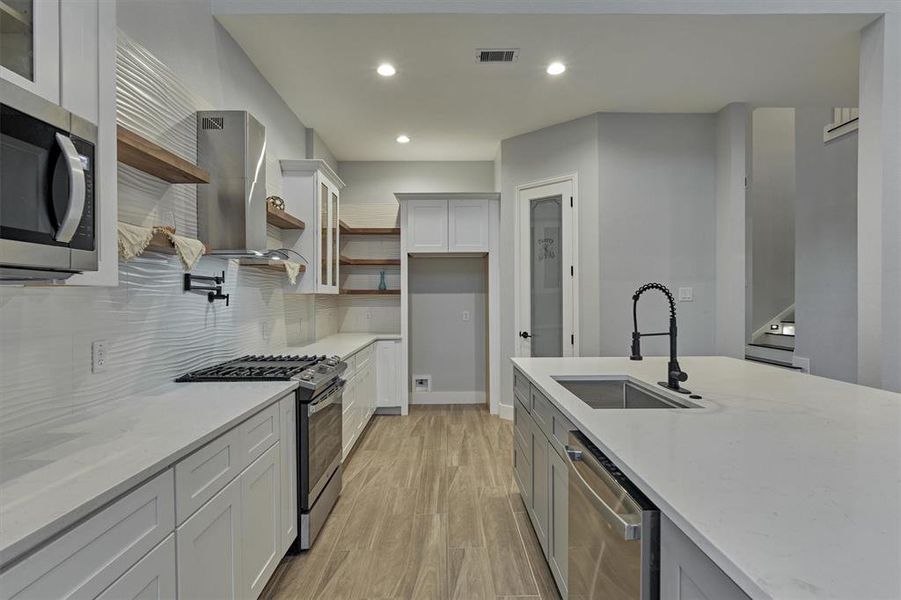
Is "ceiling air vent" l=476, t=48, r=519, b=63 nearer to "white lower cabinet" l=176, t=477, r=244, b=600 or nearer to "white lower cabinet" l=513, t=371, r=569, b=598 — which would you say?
"white lower cabinet" l=513, t=371, r=569, b=598

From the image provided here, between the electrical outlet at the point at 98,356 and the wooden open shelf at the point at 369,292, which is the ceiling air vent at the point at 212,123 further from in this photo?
the wooden open shelf at the point at 369,292

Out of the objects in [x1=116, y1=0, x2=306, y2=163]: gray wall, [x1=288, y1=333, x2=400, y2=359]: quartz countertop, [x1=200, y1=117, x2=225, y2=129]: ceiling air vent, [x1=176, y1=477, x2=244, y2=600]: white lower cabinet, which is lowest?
[x1=176, y1=477, x2=244, y2=600]: white lower cabinet

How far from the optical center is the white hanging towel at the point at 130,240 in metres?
1.56

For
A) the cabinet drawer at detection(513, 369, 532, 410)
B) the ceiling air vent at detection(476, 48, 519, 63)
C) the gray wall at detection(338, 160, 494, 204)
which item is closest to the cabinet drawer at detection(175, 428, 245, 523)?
the cabinet drawer at detection(513, 369, 532, 410)

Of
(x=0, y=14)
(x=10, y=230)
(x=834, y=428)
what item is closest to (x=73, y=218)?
(x=10, y=230)

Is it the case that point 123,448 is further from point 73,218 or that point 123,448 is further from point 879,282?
point 879,282

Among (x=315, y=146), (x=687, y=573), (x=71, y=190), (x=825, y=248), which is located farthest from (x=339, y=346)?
(x=825, y=248)

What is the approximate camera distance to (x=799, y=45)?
290 cm

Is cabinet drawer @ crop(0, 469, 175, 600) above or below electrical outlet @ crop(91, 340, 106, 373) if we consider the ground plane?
below

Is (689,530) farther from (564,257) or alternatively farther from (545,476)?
(564,257)

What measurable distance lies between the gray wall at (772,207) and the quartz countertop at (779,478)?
5379 millimetres

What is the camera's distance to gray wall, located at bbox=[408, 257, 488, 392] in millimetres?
5395

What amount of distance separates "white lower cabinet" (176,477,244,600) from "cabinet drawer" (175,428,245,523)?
0.11 ft

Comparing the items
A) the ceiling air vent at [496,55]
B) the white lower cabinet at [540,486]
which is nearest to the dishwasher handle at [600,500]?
the white lower cabinet at [540,486]
